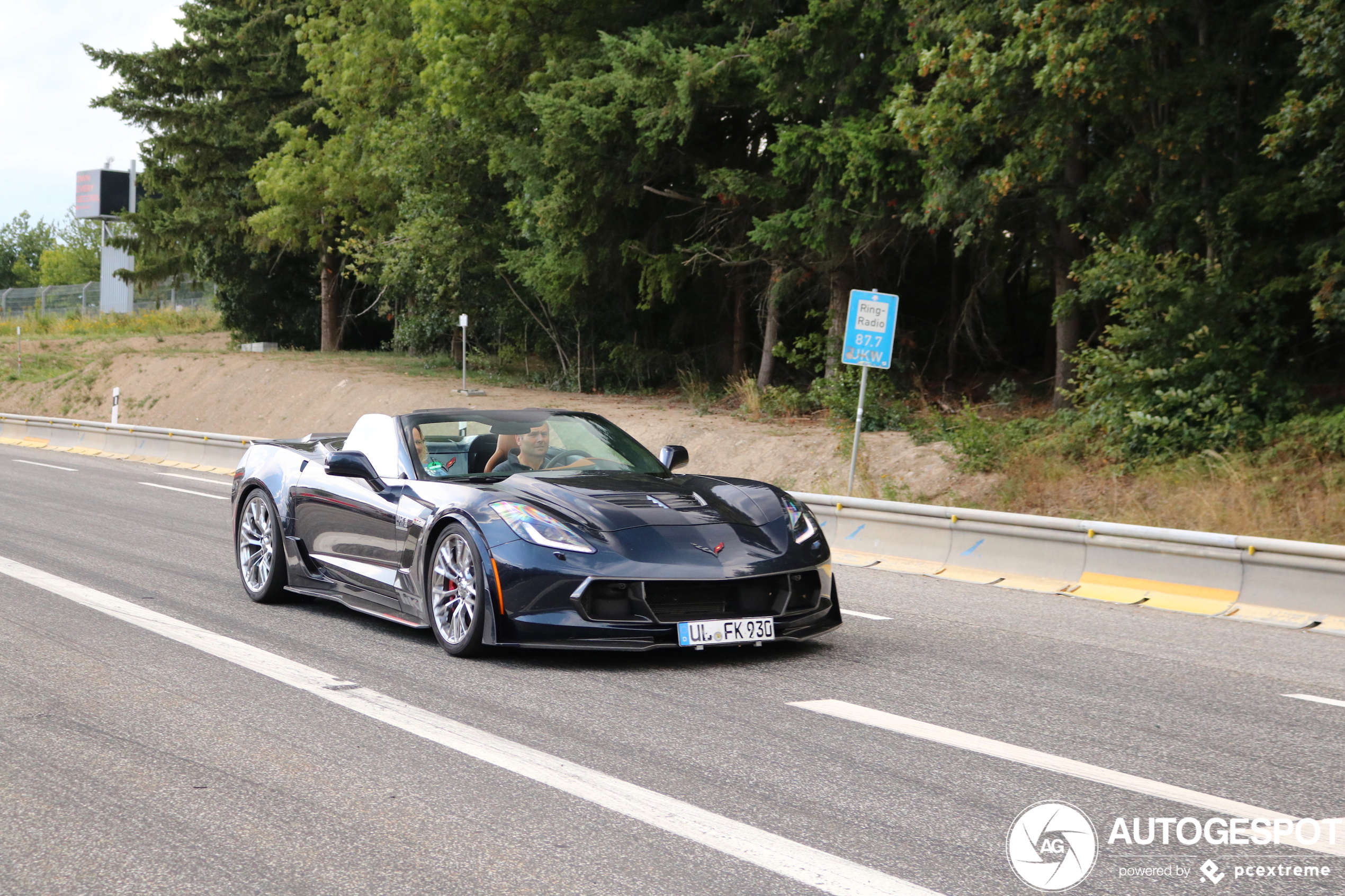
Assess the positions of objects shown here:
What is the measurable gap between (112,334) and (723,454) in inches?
1801

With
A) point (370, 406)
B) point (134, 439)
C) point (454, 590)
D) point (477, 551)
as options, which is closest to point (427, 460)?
point (454, 590)

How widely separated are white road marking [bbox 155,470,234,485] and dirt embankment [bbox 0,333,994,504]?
6893 millimetres

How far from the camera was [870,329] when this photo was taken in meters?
15.4

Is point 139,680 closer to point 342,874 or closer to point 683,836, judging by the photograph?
point 342,874

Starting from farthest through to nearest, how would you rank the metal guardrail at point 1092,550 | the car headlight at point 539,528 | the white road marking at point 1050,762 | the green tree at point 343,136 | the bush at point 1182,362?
the green tree at point 343,136
the bush at point 1182,362
the metal guardrail at point 1092,550
the car headlight at point 539,528
the white road marking at point 1050,762

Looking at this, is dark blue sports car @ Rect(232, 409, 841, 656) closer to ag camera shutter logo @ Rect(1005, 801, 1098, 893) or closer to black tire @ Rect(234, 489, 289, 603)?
black tire @ Rect(234, 489, 289, 603)

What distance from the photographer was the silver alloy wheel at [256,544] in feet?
30.1

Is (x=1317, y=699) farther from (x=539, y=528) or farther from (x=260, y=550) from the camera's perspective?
(x=260, y=550)

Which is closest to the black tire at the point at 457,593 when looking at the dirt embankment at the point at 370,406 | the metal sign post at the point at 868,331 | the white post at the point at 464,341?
the metal sign post at the point at 868,331

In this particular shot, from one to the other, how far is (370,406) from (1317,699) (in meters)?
27.8

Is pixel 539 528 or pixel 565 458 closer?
pixel 539 528

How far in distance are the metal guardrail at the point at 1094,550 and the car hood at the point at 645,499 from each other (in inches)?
166

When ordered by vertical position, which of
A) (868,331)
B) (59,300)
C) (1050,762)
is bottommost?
(1050,762)

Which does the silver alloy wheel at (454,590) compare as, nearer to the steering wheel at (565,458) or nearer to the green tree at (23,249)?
the steering wheel at (565,458)
